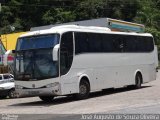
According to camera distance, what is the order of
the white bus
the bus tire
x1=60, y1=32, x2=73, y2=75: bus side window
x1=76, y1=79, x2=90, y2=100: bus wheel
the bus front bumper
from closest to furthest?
the bus front bumper, the white bus, x1=60, y1=32, x2=73, y2=75: bus side window, x1=76, y1=79, x2=90, y2=100: bus wheel, the bus tire

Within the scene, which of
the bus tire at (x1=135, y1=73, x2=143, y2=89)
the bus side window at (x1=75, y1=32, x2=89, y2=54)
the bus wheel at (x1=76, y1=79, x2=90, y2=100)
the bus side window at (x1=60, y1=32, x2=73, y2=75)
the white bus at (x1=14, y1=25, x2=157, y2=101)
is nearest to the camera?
the white bus at (x1=14, y1=25, x2=157, y2=101)

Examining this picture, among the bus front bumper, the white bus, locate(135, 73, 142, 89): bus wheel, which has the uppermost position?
the white bus

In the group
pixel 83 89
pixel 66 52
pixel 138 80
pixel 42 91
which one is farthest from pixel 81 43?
pixel 138 80

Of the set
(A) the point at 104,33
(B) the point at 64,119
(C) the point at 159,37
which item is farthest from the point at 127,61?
(C) the point at 159,37

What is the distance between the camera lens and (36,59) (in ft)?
70.2

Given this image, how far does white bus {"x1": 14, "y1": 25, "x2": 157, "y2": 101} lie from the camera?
21.0 metres

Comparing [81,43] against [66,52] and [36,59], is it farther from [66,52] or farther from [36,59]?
[36,59]

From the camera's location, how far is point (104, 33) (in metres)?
25.0

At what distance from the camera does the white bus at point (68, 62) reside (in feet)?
69.0

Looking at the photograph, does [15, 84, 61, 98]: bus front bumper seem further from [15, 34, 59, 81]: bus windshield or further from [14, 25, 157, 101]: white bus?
[15, 34, 59, 81]: bus windshield

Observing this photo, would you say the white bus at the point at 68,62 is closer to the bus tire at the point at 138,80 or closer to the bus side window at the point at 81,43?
Result: the bus side window at the point at 81,43

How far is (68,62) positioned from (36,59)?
142cm

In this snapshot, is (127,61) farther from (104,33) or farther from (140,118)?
(140,118)

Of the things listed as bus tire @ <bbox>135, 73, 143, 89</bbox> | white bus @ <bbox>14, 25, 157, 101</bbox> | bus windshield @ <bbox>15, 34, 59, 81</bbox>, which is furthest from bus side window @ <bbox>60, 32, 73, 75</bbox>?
bus tire @ <bbox>135, 73, 143, 89</bbox>
